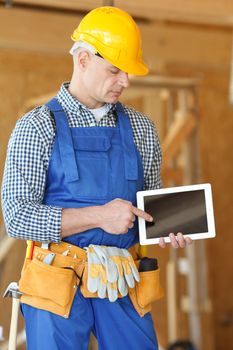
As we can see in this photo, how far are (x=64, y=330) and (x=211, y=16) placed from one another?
96.5 inches

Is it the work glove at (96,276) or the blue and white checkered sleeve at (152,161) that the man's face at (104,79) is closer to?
the blue and white checkered sleeve at (152,161)

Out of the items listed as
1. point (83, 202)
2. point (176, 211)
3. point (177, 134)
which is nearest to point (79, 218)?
point (83, 202)

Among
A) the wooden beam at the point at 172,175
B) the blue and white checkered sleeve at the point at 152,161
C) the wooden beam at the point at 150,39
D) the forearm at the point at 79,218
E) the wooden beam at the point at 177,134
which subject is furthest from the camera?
the wooden beam at the point at 150,39

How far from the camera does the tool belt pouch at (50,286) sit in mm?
2373

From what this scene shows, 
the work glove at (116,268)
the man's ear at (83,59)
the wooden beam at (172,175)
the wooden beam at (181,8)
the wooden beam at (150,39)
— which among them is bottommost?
the work glove at (116,268)

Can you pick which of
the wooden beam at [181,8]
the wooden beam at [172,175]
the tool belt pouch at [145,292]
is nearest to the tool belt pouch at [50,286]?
the tool belt pouch at [145,292]

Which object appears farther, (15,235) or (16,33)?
(16,33)

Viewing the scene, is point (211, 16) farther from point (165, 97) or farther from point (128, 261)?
point (128, 261)

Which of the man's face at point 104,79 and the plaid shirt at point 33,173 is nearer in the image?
the plaid shirt at point 33,173

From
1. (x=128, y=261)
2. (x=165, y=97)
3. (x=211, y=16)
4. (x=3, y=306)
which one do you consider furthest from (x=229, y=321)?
(x=128, y=261)

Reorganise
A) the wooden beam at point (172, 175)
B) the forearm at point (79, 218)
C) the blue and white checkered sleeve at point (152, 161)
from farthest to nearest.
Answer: the wooden beam at point (172, 175)
the blue and white checkered sleeve at point (152, 161)
the forearm at point (79, 218)

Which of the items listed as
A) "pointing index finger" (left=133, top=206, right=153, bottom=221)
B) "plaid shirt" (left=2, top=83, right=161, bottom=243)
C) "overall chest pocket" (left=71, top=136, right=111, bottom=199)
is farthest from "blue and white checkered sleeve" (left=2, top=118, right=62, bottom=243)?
"pointing index finger" (left=133, top=206, right=153, bottom=221)

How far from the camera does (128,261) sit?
249cm

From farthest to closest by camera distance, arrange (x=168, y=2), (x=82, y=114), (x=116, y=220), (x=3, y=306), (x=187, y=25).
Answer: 1. (x=187, y=25)
2. (x=168, y=2)
3. (x=3, y=306)
4. (x=82, y=114)
5. (x=116, y=220)
